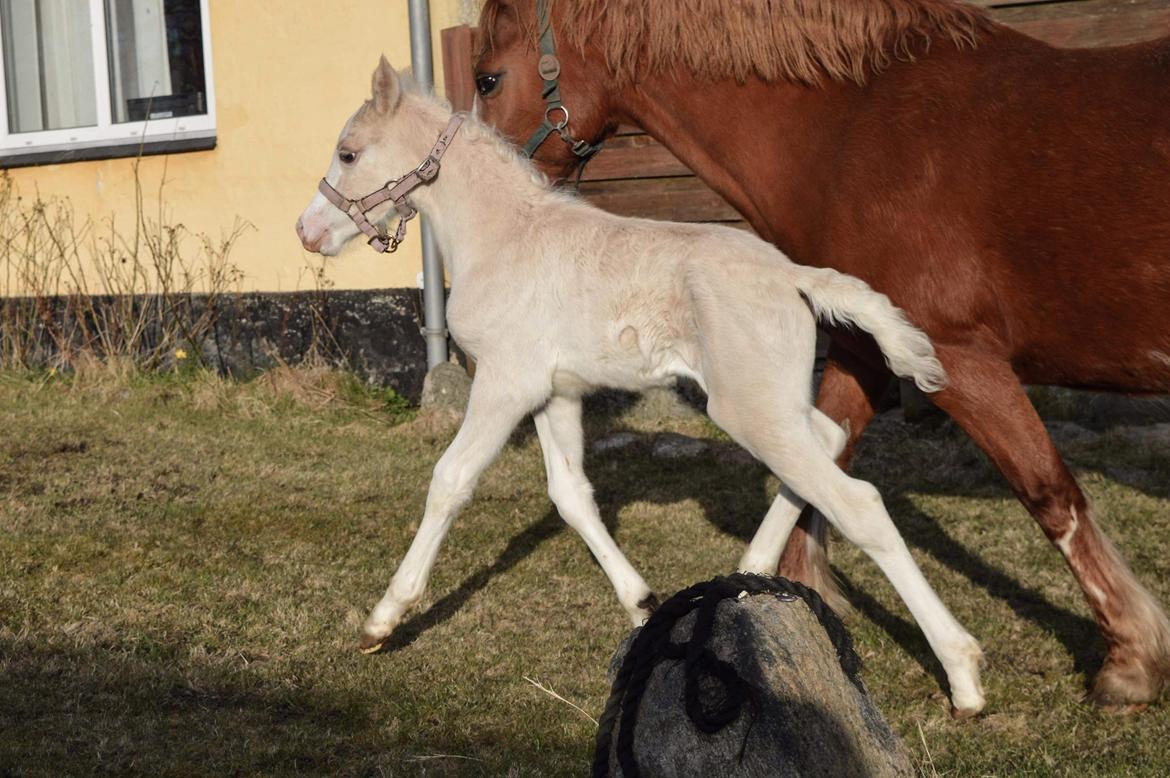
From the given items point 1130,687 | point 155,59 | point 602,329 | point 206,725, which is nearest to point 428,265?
point 155,59

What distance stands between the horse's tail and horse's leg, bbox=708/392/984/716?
0.30 metres

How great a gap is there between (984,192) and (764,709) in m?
2.04

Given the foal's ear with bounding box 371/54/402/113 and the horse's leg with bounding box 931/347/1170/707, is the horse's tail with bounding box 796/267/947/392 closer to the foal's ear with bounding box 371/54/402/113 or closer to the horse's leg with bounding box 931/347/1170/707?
the horse's leg with bounding box 931/347/1170/707

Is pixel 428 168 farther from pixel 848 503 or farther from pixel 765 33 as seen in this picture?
pixel 848 503

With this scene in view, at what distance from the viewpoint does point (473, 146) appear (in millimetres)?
4254

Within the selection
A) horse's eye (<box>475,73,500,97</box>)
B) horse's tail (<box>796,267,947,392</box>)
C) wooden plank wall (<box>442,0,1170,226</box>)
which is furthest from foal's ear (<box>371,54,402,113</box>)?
wooden plank wall (<box>442,0,1170,226</box>)

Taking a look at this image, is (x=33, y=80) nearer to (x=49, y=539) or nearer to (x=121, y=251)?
(x=121, y=251)

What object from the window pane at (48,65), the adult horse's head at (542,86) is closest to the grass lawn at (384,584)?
the adult horse's head at (542,86)

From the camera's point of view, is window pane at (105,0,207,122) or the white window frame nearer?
the white window frame

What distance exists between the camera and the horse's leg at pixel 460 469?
12.8ft

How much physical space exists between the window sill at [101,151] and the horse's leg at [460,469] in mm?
5541

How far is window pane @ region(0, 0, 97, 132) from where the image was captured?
969cm

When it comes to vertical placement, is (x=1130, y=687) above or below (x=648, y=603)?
below

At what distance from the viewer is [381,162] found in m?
4.25
